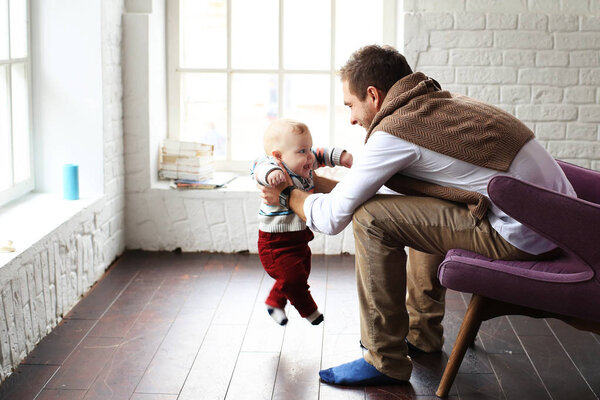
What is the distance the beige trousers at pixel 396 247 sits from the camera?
262 cm

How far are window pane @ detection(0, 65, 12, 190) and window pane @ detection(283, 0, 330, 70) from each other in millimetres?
1690

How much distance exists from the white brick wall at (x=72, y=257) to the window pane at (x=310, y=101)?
102 centimetres

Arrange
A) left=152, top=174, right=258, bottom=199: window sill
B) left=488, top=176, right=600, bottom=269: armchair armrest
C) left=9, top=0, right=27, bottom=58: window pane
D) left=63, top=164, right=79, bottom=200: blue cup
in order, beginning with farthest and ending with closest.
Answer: left=152, top=174, right=258, bottom=199: window sill, left=63, top=164, right=79, bottom=200: blue cup, left=9, top=0, right=27, bottom=58: window pane, left=488, top=176, right=600, bottom=269: armchair armrest

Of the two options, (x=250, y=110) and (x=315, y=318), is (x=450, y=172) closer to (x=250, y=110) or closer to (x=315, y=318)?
(x=315, y=318)

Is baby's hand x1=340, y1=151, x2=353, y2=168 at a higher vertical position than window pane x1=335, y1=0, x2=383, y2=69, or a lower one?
lower

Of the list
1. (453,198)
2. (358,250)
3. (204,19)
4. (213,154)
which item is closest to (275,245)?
(358,250)

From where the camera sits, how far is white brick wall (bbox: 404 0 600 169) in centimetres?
A: 423

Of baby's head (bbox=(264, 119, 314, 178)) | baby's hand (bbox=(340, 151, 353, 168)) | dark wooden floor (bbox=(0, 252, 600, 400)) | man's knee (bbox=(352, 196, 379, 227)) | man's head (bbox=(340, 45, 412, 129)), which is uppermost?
man's head (bbox=(340, 45, 412, 129))

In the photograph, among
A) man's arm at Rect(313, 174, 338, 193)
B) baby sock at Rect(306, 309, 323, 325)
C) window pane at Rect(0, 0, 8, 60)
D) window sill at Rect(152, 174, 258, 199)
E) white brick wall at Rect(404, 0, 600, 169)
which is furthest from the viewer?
window sill at Rect(152, 174, 258, 199)

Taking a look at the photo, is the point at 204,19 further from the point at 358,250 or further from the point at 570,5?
the point at 358,250

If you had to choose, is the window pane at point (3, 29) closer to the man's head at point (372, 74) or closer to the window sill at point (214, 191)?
the window sill at point (214, 191)

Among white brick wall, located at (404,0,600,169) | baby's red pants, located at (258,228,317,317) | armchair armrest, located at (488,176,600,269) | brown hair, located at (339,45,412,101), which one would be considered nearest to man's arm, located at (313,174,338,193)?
baby's red pants, located at (258,228,317,317)

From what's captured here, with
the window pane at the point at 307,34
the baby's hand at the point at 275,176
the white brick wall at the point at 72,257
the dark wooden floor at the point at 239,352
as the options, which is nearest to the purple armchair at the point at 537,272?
the dark wooden floor at the point at 239,352

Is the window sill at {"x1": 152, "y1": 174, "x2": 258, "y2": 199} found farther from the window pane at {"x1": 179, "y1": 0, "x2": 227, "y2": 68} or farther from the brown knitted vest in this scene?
the brown knitted vest
